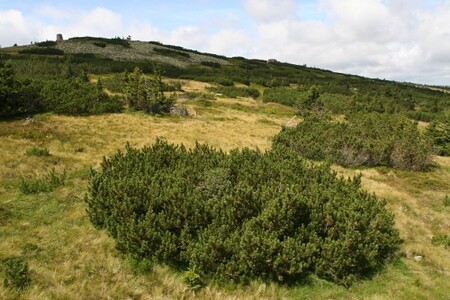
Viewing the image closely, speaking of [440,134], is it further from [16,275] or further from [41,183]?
[16,275]

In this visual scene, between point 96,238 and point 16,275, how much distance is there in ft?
9.82

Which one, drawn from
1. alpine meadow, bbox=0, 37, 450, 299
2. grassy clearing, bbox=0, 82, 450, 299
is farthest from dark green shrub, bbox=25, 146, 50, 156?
grassy clearing, bbox=0, 82, 450, 299

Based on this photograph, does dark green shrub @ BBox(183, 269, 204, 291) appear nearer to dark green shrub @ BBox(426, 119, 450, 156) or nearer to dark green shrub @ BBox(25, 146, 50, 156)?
dark green shrub @ BBox(25, 146, 50, 156)

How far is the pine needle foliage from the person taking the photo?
29.7 ft

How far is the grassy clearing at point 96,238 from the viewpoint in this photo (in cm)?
851

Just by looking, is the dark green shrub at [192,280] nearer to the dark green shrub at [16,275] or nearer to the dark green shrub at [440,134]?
the dark green shrub at [16,275]

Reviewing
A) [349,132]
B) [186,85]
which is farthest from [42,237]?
[186,85]

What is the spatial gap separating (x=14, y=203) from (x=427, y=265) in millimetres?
13935

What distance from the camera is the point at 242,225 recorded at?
33.3 ft

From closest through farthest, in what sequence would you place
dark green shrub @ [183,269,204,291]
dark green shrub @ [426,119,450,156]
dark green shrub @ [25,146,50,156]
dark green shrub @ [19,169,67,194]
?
dark green shrub @ [183,269,204,291] < dark green shrub @ [19,169,67,194] < dark green shrub @ [25,146,50,156] < dark green shrub @ [426,119,450,156]

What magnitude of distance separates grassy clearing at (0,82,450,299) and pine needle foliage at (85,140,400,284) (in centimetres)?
44

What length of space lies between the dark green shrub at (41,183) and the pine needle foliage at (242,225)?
3.05 metres

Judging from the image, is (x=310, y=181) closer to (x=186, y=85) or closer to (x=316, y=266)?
(x=316, y=266)

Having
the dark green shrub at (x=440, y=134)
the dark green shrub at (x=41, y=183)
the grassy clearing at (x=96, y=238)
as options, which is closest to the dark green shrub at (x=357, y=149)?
the grassy clearing at (x=96, y=238)
